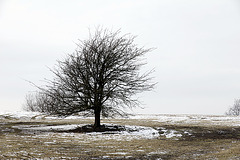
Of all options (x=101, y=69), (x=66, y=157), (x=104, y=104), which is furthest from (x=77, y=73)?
(x=66, y=157)

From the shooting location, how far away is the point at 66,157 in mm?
9898

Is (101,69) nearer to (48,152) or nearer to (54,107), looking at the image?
(54,107)

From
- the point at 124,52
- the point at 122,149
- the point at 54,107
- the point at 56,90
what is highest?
the point at 124,52

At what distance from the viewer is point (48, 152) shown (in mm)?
10688

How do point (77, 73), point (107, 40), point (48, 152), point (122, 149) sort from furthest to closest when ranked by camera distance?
point (107, 40) → point (77, 73) → point (122, 149) → point (48, 152)

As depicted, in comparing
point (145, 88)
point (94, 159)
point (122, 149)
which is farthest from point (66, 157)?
point (145, 88)

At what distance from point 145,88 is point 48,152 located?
1256 centimetres

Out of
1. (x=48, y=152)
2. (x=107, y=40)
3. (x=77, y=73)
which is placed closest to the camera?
(x=48, y=152)

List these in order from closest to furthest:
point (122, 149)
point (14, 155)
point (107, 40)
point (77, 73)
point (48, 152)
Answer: point (14, 155), point (48, 152), point (122, 149), point (77, 73), point (107, 40)

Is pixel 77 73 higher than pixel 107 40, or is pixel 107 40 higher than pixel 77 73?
pixel 107 40

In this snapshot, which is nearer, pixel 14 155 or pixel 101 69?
pixel 14 155

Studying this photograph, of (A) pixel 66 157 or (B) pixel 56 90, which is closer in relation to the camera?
(A) pixel 66 157

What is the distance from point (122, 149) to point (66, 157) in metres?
3.34

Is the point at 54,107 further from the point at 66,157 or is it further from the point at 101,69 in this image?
the point at 66,157
